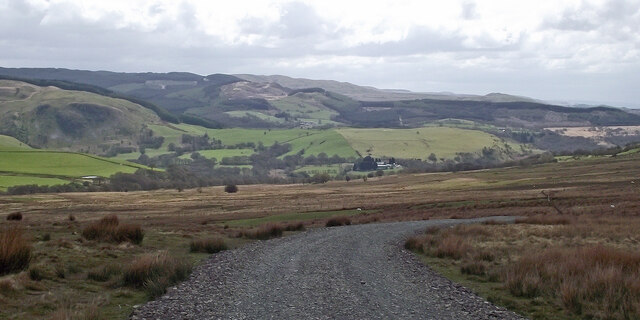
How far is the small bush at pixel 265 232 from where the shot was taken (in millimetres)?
32425

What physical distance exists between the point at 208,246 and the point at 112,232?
13.4 ft

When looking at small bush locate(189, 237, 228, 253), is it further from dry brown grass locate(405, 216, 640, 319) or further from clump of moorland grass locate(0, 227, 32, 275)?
clump of moorland grass locate(0, 227, 32, 275)

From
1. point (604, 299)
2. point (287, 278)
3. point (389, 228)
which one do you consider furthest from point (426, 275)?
point (389, 228)

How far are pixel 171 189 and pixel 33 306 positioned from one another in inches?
4878

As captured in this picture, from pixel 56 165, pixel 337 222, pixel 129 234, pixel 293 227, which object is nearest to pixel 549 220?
pixel 337 222

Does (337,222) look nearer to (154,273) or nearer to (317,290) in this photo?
(154,273)

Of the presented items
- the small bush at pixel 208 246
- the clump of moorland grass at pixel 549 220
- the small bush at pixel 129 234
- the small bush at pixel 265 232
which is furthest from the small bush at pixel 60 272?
the clump of moorland grass at pixel 549 220

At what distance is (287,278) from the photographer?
59.2ft

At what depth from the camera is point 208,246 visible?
2566cm

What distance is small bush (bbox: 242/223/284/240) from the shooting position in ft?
106

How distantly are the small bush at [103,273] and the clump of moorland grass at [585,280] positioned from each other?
11.4 meters

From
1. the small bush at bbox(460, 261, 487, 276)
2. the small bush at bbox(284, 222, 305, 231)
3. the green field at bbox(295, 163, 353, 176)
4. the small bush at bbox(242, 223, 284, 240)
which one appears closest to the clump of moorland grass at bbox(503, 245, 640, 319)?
the small bush at bbox(460, 261, 487, 276)

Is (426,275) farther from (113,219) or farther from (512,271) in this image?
(113,219)

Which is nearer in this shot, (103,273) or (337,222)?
(103,273)
